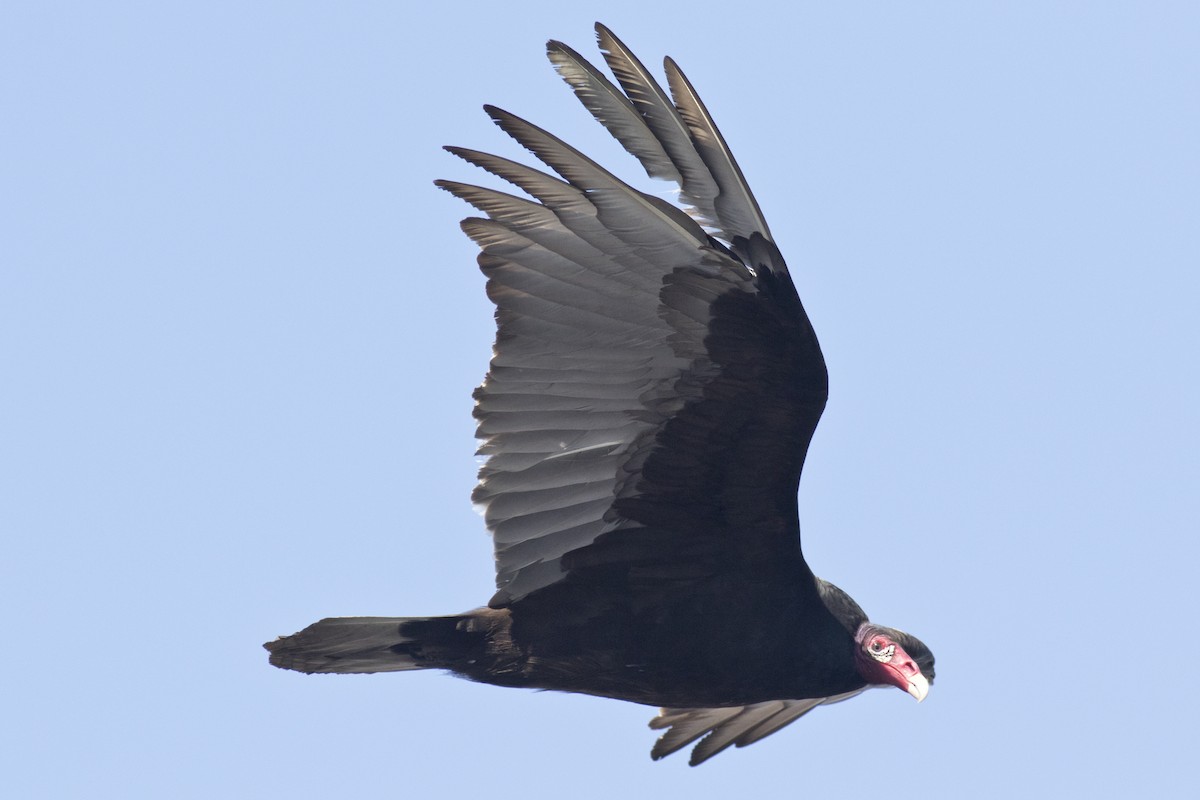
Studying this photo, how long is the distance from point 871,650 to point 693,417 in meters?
1.31

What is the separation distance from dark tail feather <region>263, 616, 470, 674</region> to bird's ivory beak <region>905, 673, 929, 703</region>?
5.53ft

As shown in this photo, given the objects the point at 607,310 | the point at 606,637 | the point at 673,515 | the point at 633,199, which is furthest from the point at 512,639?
the point at 633,199

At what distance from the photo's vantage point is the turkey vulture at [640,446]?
5875 mm

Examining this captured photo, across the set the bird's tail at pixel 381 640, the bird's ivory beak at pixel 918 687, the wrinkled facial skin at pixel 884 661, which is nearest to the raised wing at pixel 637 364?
the bird's tail at pixel 381 640

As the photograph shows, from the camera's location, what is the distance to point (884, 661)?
694 cm

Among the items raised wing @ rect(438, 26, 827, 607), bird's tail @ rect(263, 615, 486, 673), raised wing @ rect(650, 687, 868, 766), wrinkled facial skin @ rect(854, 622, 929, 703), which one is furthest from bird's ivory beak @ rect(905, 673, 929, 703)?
bird's tail @ rect(263, 615, 486, 673)

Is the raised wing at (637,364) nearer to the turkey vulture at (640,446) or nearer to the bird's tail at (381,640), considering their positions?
the turkey vulture at (640,446)

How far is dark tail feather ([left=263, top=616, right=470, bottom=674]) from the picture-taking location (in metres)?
6.64

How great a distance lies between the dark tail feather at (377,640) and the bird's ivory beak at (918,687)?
169cm

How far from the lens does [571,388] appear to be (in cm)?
632

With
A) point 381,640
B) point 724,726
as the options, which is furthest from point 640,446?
point 724,726

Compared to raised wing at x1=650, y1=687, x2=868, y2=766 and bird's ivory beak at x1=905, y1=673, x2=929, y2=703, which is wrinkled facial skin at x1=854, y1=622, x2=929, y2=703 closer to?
bird's ivory beak at x1=905, y1=673, x2=929, y2=703

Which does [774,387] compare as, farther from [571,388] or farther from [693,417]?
[571,388]

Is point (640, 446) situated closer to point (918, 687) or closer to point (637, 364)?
point (637, 364)
